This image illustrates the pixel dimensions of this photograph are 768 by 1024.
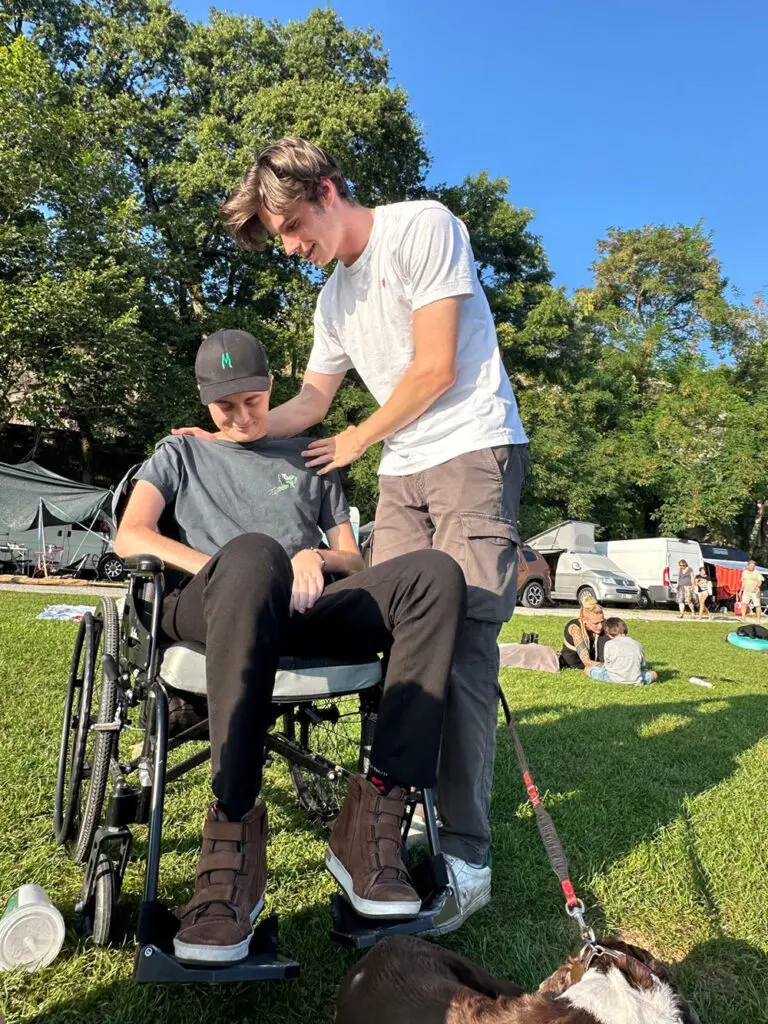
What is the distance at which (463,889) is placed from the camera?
2.24 m

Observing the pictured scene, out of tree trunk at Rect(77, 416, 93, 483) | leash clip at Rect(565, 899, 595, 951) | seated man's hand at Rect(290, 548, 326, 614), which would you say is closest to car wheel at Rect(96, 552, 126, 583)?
tree trunk at Rect(77, 416, 93, 483)

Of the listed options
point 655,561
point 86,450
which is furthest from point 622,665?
point 86,450

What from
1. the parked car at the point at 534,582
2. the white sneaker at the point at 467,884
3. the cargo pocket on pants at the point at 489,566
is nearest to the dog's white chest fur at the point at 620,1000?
the white sneaker at the point at 467,884

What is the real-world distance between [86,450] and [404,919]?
22920 mm

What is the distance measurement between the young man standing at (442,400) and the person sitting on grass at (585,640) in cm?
655

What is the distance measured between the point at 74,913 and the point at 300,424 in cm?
184

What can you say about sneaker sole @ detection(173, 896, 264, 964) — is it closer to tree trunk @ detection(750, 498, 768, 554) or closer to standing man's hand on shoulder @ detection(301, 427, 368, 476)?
standing man's hand on shoulder @ detection(301, 427, 368, 476)

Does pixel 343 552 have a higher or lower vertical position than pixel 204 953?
higher

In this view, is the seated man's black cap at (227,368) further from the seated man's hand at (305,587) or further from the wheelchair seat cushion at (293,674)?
the wheelchair seat cushion at (293,674)

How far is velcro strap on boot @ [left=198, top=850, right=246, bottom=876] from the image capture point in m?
1.64

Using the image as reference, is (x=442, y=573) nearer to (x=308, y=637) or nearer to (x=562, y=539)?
(x=308, y=637)

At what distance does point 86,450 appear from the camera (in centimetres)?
2244

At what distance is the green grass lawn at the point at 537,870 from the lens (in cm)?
184

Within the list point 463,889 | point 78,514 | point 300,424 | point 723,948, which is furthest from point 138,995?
point 78,514
